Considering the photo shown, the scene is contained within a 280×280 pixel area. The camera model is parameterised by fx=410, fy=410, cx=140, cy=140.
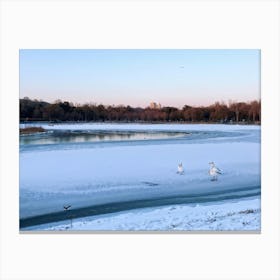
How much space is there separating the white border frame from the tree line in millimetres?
170

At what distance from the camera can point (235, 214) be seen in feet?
15.9

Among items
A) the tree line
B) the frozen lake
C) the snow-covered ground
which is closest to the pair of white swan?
the frozen lake

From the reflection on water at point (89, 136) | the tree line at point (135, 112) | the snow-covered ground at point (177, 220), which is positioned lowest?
the snow-covered ground at point (177, 220)

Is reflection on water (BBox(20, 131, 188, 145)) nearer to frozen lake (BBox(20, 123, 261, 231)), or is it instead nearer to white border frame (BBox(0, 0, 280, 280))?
frozen lake (BBox(20, 123, 261, 231))

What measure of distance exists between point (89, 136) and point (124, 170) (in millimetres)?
627

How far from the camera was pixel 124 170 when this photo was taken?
4902 millimetres

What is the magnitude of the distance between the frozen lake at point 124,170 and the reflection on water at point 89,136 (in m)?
0.01

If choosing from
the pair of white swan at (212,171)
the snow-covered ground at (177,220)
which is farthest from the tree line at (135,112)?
the snow-covered ground at (177,220)

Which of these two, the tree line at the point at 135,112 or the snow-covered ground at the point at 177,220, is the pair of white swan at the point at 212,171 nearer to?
the snow-covered ground at the point at 177,220
